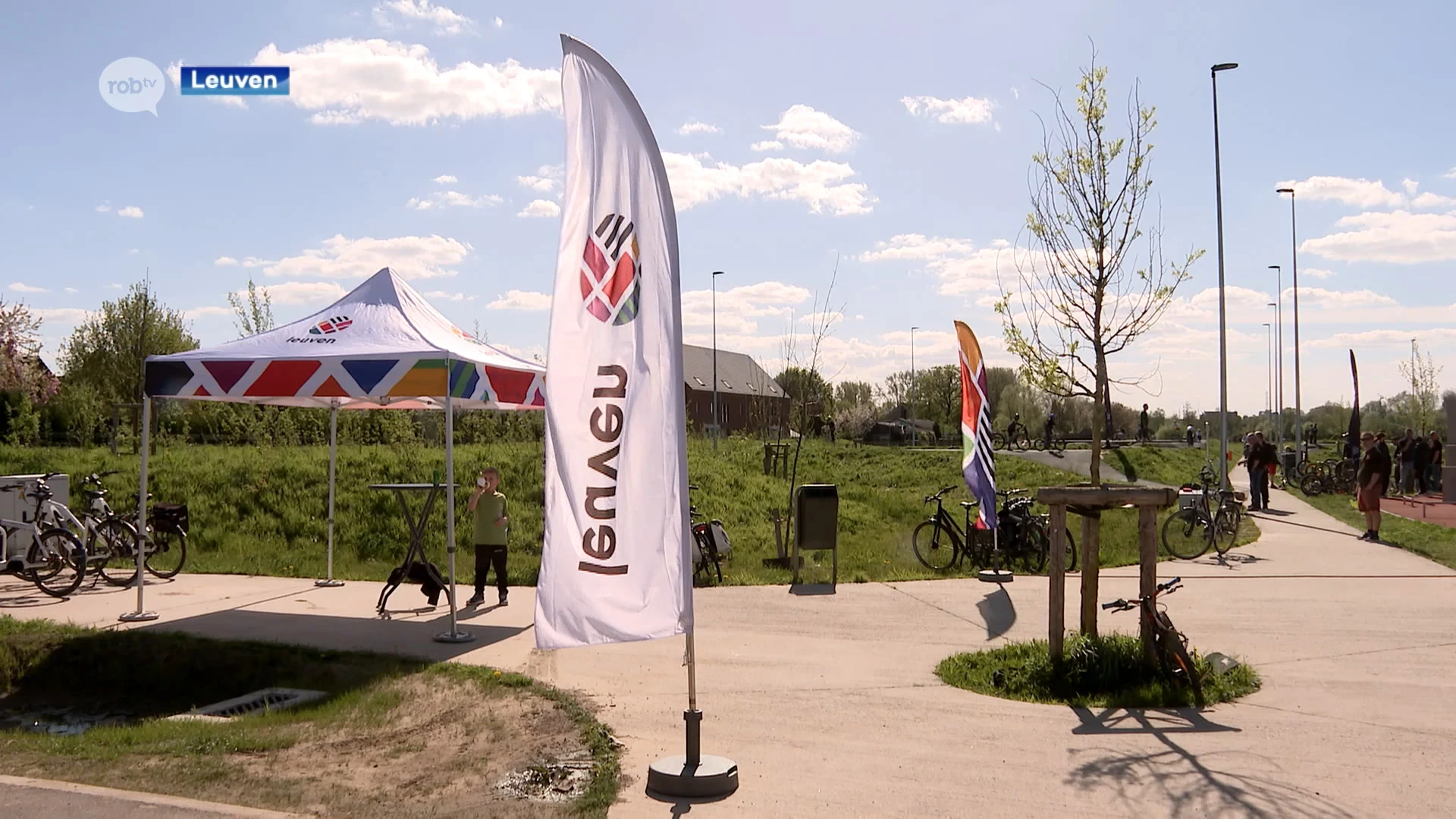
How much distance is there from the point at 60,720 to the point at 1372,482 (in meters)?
18.3

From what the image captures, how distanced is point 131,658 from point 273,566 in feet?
19.0

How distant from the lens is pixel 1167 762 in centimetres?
600

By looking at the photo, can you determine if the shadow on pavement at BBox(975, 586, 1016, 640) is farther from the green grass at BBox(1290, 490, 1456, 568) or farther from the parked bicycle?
the green grass at BBox(1290, 490, 1456, 568)

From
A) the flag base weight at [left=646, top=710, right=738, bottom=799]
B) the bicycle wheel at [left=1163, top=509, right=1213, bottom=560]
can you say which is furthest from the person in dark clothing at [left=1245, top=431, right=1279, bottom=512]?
the flag base weight at [left=646, top=710, right=738, bottom=799]

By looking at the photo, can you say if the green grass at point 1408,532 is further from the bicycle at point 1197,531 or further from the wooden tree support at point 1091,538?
the wooden tree support at point 1091,538

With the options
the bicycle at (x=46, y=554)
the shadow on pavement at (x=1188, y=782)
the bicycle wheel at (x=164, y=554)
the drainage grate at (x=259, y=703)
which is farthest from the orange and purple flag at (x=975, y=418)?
the bicycle at (x=46, y=554)

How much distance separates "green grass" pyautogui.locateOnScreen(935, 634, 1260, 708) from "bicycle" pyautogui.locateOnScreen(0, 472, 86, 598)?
10.0 m

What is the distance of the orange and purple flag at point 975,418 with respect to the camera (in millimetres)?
13180

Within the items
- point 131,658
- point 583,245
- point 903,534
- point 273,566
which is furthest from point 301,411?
point 583,245

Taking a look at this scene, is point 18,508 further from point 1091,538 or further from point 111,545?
point 1091,538

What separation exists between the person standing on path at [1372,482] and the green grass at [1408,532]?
0.82ft

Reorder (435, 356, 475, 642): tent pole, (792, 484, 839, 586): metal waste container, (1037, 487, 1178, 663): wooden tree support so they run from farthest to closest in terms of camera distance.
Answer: (792, 484, 839, 586): metal waste container, (435, 356, 475, 642): tent pole, (1037, 487, 1178, 663): wooden tree support

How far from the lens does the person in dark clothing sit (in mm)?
23656

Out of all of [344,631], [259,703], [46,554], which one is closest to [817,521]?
[344,631]
